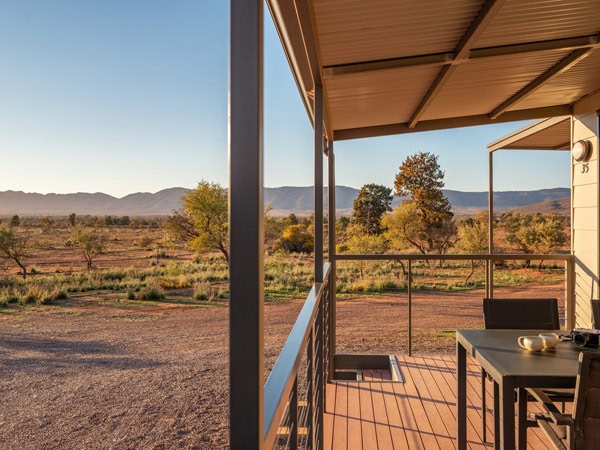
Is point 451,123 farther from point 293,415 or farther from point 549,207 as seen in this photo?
point 549,207

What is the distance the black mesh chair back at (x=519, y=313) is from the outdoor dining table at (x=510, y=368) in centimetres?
22

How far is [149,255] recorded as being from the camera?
49.1ft

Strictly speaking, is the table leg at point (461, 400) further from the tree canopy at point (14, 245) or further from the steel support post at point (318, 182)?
the tree canopy at point (14, 245)

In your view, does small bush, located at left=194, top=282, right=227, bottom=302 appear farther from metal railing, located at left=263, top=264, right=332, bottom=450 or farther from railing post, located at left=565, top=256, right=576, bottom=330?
metal railing, located at left=263, top=264, right=332, bottom=450

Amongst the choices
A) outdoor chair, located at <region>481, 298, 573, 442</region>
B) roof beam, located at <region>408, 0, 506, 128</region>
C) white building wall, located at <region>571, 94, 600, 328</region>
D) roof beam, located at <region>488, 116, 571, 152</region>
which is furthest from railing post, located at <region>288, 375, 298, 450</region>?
roof beam, located at <region>488, 116, 571, 152</region>

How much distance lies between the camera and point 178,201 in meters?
15.5

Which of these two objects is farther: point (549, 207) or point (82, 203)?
point (549, 207)

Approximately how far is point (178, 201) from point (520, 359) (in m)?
14.7

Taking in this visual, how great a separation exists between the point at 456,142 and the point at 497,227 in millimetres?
4027

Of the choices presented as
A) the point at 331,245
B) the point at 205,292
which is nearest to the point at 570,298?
the point at 331,245

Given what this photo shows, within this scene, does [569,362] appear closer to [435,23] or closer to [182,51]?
[435,23]

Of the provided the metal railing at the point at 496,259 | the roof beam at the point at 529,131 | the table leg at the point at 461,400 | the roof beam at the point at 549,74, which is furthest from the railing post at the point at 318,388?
the roof beam at the point at 529,131

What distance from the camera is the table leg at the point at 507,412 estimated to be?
1.61 m

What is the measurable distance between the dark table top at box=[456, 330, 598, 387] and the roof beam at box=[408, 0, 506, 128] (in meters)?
1.56
